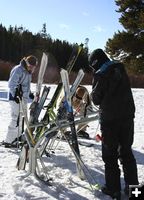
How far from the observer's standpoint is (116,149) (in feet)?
16.1

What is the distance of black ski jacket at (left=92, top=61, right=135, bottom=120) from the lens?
15.8 feet

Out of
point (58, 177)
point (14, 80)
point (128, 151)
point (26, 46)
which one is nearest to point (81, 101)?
point (14, 80)

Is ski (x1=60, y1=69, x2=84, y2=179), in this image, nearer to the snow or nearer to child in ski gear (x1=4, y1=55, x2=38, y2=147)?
the snow

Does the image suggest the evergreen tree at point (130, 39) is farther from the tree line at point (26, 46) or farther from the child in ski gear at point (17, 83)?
the tree line at point (26, 46)

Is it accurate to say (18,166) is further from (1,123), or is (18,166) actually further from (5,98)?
(5,98)

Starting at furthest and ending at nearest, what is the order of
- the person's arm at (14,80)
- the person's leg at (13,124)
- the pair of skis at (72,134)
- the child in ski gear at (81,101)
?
1. the child in ski gear at (81,101)
2. the person's leg at (13,124)
3. the person's arm at (14,80)
4. the pair of skis at (72,134)

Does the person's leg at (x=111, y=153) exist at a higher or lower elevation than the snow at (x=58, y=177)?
higher

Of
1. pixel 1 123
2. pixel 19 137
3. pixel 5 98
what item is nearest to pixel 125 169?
pixel 19 137

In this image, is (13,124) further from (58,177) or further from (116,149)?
(116,149)

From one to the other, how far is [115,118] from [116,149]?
0.37 metres

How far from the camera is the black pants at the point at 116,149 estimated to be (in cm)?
486

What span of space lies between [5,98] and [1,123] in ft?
18.4

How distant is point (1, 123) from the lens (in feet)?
34.4

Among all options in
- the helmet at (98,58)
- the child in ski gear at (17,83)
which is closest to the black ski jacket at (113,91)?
the helmet at (98,58)
